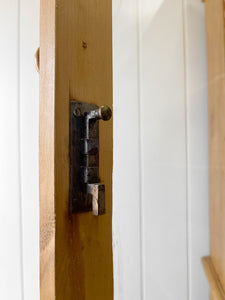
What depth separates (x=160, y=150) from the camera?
579 mm

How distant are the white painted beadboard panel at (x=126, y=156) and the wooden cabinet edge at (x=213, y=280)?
181mm

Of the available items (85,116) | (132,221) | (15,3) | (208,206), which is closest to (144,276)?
(132,221)

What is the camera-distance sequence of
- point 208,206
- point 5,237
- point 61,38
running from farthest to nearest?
point 208,206, point 5,237, point 61,38

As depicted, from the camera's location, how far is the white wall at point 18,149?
0.50 m

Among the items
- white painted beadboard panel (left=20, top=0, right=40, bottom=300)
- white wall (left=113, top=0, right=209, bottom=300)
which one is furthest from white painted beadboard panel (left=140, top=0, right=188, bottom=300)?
white painted beadboard panel (left=20, top=0, right=40, bottom=300)

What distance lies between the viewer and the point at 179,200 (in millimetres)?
592

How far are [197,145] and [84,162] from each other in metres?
0.45

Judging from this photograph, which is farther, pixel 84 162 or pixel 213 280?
pixel 213 280

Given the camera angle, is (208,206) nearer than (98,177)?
No

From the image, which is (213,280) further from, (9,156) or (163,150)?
(9,156)

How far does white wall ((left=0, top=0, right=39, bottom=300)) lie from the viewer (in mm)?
503

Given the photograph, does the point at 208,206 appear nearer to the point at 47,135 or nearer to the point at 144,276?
the point at 144,276

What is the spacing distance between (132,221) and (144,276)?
15 centimetres

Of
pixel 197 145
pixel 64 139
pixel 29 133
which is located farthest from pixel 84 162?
pixel 197 145
